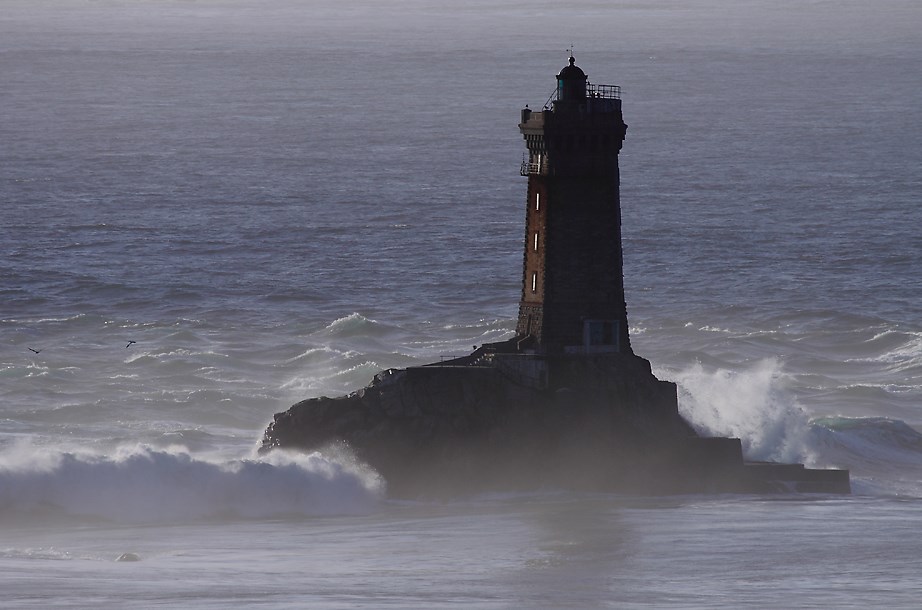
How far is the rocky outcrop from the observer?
62.8 m

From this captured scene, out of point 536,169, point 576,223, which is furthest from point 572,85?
point 576,223

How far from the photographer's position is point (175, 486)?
202ft

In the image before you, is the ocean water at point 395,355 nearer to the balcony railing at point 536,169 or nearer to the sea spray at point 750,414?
the sea spray at point 750,414

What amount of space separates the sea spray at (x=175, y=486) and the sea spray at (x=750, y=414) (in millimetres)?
11355

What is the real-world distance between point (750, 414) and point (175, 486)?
58.8ft

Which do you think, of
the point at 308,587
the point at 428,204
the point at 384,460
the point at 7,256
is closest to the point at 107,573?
the point at 308,587

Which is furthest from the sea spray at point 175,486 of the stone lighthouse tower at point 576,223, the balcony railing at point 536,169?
the balcony railing at point 536,169

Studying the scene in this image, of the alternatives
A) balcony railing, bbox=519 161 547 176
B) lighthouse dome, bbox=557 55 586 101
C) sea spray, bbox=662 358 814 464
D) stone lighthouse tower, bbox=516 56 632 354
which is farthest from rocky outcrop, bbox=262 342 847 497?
lighthouse dome, bbox=557 55 586 101

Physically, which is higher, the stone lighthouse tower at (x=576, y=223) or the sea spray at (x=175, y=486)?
the stone lighthouse tower at (x=576, y=223)

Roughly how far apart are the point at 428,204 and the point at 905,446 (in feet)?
194

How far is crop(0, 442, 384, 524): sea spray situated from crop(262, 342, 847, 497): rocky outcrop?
103cm

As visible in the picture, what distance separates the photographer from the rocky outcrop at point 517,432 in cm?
6278

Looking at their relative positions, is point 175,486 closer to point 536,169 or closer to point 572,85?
point 536,169

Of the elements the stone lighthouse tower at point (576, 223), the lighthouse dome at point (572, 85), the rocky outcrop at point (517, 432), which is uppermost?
the lighthouse dome at point (572, 85)
